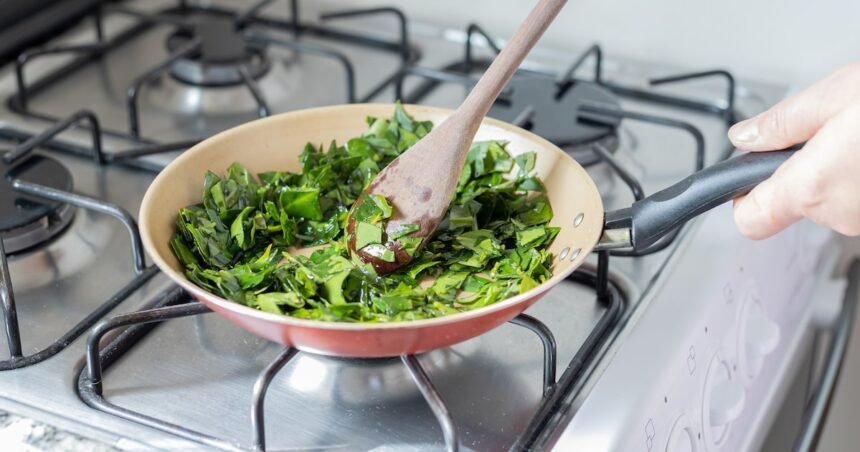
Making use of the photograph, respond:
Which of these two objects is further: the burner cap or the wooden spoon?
the burner cap

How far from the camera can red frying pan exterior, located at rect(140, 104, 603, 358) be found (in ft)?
1.99

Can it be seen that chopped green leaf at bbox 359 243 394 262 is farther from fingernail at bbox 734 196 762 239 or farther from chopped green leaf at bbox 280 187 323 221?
fingernail at bbox 734 196 762 239

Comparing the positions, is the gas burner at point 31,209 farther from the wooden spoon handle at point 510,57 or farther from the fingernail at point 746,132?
the fingernail at point 746,132

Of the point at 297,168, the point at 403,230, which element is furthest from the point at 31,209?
the point at 403,230

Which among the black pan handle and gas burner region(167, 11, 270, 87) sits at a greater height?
the black pan handle

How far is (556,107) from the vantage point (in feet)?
3.33

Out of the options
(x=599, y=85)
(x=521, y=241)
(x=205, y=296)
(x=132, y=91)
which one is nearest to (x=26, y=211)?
(x=132, y=91)

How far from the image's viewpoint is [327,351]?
0.64 metres

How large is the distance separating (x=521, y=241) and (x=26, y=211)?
400mm

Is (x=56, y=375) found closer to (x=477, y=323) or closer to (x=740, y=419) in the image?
(x=477, y=323)

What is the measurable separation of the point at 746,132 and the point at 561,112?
0.33 m

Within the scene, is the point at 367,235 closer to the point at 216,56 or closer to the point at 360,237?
the point at 360,237

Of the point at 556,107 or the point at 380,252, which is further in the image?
the point at 556,107

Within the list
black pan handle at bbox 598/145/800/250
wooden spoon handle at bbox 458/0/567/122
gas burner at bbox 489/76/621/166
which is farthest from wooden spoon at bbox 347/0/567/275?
gas burner at bbox 489/76/621/166
